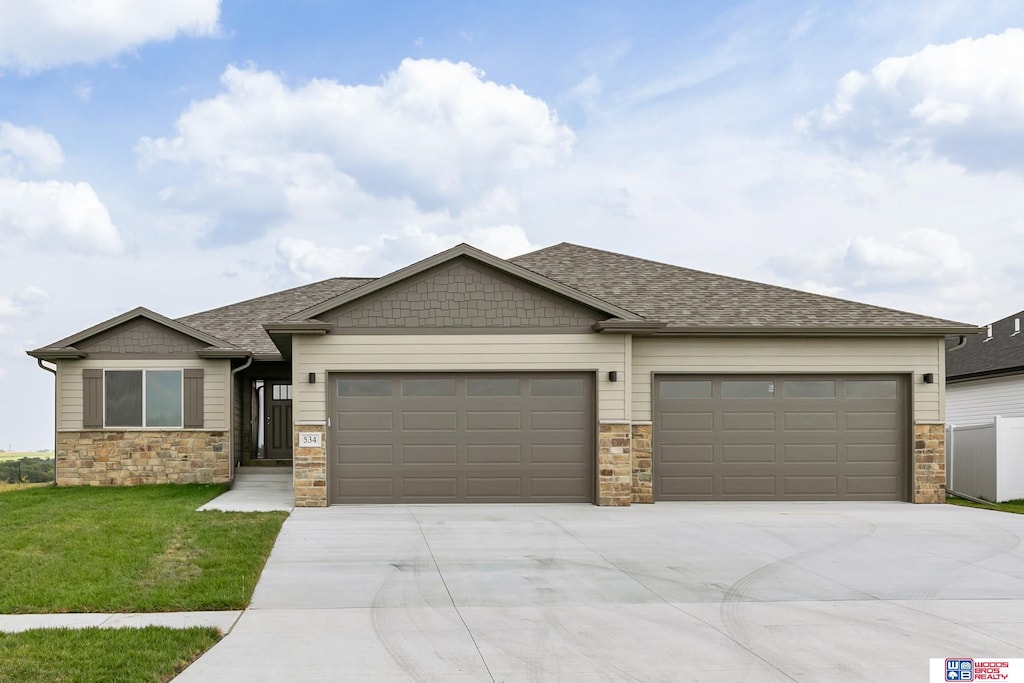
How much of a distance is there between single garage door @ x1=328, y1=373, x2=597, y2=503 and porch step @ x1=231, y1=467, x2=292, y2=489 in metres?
3.39

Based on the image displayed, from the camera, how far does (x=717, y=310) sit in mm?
16453

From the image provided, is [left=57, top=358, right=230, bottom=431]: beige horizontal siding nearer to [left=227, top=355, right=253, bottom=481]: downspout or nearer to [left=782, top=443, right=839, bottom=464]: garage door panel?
[left=227, top=355, right=253, bottom=481]: downspout

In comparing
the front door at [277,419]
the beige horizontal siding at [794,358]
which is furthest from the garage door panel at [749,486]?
the front door at [277,419]

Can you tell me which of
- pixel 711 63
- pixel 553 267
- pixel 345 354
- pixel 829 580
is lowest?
pixel 829 580

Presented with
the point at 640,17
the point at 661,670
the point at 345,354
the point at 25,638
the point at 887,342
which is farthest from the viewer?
the point at 640,17

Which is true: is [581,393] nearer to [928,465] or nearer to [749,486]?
[749,486]

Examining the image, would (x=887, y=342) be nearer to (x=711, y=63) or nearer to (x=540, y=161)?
(x=711, y=63)

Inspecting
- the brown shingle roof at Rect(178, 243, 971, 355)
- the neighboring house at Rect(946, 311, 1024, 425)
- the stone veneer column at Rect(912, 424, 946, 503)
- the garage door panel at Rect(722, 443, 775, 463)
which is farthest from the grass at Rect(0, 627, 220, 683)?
the neighboring house at Rect(946, 311, 1024, 425)

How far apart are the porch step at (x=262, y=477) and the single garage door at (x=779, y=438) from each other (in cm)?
760

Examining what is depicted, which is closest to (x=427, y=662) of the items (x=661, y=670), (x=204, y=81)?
(x=661, y=670)

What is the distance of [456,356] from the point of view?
15.0 m

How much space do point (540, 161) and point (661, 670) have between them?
49.3ft

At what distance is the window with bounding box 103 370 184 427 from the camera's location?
717 inches

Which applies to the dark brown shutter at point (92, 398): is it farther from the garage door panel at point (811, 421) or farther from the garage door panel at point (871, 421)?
the garage door panel at point (871, 421)
